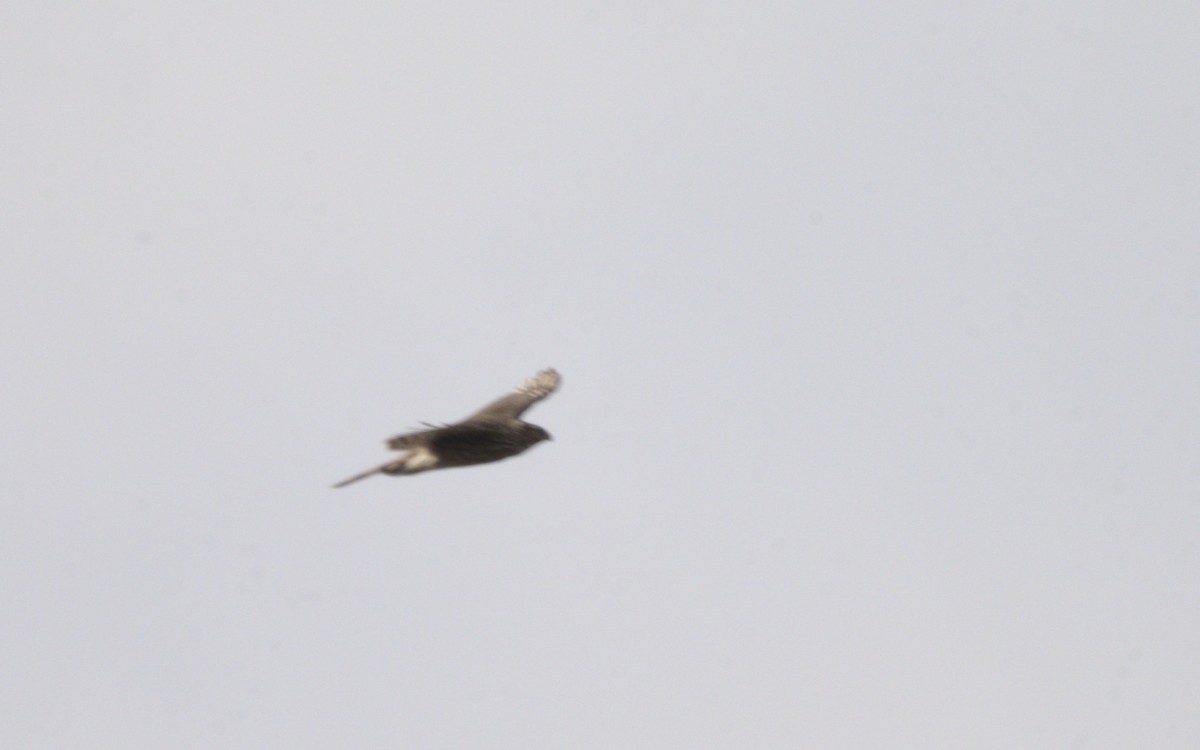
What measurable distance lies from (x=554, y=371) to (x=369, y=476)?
1108 centimetres

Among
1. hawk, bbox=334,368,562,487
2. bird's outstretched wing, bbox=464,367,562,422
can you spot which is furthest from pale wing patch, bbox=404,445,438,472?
bird's outstretched wing, bbox=464,367,562,422

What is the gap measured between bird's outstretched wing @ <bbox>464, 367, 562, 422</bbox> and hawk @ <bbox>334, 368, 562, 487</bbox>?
2.21 meters

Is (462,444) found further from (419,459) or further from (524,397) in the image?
(524,397)

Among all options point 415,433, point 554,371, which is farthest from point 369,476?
point 554,371

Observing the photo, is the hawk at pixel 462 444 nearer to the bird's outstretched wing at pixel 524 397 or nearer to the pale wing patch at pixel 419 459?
the pale wing patch at pixel 419 459

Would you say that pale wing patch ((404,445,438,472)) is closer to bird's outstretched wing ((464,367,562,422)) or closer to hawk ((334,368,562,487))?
hawk ((334,368,562,487))

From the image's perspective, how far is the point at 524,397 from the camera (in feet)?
125

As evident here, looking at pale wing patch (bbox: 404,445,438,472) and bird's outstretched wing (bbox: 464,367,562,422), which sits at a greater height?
bird's outstretched wing (bbox: 464,367,562,422)

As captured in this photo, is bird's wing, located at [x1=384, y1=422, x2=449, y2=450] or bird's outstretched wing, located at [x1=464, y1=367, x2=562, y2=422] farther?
bird's outstretched wing, located at [x1=464, y1=367, x2=562, y2=422]

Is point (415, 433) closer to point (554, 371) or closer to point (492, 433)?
point (492, 433)

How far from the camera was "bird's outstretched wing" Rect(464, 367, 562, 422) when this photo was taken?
1415 inches

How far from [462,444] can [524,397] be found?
28.1ft

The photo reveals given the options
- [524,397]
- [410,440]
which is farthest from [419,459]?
[524,397]

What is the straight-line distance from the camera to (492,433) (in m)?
30.3
